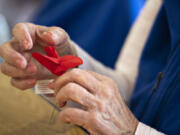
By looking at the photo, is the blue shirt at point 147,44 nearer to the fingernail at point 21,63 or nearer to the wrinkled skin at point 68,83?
the wrinkled skin at point 68,83

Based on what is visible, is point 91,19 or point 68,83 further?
point 91,19

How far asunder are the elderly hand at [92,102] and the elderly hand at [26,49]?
40 millimetres

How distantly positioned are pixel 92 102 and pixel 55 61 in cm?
8

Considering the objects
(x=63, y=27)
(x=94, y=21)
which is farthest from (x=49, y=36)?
(x=94, y=21)

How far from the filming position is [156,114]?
16.6 inches

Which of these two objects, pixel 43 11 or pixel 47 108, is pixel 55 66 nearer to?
pixel 47 108

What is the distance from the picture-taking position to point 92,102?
277 millimetres

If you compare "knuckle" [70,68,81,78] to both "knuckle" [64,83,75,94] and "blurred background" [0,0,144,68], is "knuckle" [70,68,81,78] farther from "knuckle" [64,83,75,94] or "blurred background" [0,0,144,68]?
"blurred background" [0,0,144,68]

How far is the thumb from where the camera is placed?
0.27 m

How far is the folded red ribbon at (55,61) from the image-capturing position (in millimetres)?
263

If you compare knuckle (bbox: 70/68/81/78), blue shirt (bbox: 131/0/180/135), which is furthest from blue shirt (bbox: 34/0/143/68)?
knuckle (bbox: 70/68/81/78)

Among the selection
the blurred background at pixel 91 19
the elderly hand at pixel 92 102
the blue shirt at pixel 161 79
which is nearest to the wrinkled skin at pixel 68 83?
the elderly hand at pixel 92 102

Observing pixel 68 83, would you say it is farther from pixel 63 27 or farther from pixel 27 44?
pixel 63 27

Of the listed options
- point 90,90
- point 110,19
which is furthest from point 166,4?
point 90,90
